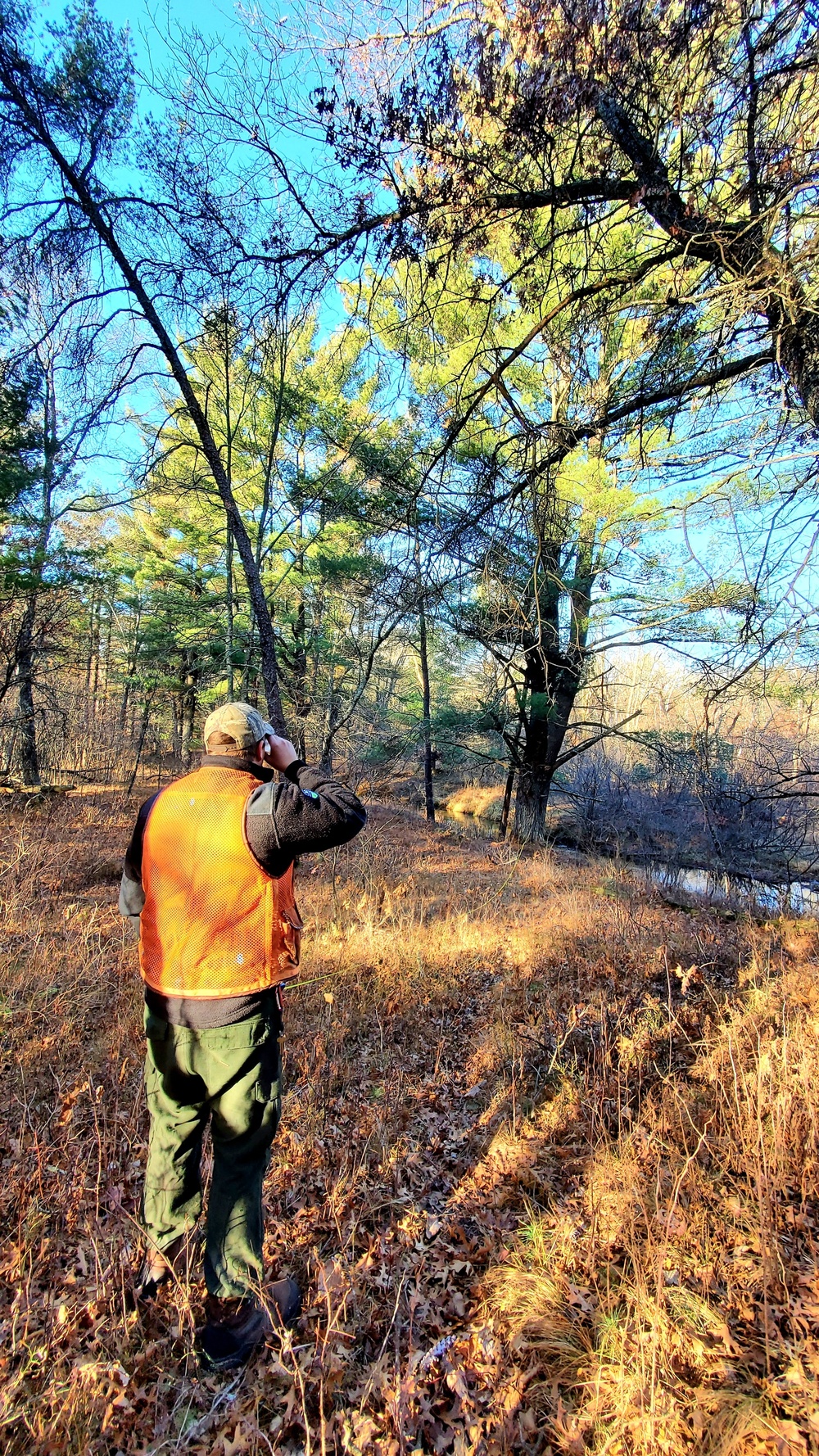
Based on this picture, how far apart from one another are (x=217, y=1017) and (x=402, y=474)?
5.63m

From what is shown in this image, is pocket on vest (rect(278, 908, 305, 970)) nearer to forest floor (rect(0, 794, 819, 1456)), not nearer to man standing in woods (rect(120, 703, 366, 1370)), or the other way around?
man standing in woods (rect(120, 703, 366, 1370))

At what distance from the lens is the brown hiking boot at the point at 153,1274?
213 centimetres

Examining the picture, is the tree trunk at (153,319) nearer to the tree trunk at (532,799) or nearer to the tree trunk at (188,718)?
the tree trunk at (532,799)

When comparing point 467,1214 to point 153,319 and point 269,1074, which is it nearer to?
point 269,1074

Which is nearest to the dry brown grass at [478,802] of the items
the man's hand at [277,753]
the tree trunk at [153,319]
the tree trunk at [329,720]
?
the tree trunk at [329,720]

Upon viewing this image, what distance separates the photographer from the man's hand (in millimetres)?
2400

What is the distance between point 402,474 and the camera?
6.00 m

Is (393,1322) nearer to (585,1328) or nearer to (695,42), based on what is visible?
(585,1328)

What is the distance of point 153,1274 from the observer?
215cm

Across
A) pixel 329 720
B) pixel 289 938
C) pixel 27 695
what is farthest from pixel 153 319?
pixel 27 695

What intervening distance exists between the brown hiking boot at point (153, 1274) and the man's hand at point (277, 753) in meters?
2.00

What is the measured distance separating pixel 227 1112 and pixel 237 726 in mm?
1446

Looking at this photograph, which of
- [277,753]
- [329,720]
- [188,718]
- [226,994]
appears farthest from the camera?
[188,718]

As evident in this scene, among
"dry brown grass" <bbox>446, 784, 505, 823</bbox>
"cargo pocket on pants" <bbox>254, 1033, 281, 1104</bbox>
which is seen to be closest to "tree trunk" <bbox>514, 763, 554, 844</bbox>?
"dry brown grass" <bbox>446, 784, 505, 823</bbox>
